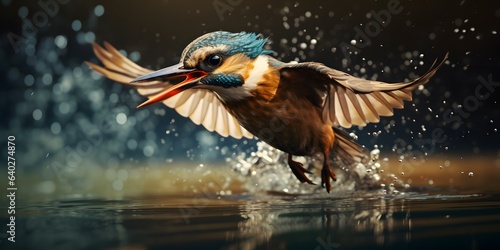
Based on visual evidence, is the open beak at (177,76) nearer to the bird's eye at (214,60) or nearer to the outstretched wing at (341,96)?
the bird's eye at (214,60)

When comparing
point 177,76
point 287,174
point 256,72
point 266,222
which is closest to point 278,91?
point 256,72

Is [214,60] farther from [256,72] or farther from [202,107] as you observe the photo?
[202,107]

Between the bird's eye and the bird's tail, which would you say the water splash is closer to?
the bird's tail

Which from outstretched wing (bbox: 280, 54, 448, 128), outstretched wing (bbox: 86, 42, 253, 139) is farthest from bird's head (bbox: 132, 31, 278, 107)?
outstretched wing (bbox: 86, 42, 253, 139)

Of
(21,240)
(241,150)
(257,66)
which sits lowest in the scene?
(21,240)

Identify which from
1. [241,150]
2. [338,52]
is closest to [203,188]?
[241,150]

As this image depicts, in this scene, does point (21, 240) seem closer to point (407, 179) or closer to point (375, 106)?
point (375, 106)

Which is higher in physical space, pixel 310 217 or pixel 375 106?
pixel 375 106

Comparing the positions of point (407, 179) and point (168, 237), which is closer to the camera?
point (168, 237)

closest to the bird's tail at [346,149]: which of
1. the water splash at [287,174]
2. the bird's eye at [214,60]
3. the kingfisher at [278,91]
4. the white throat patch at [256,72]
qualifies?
the kingfisher at [278,91]
